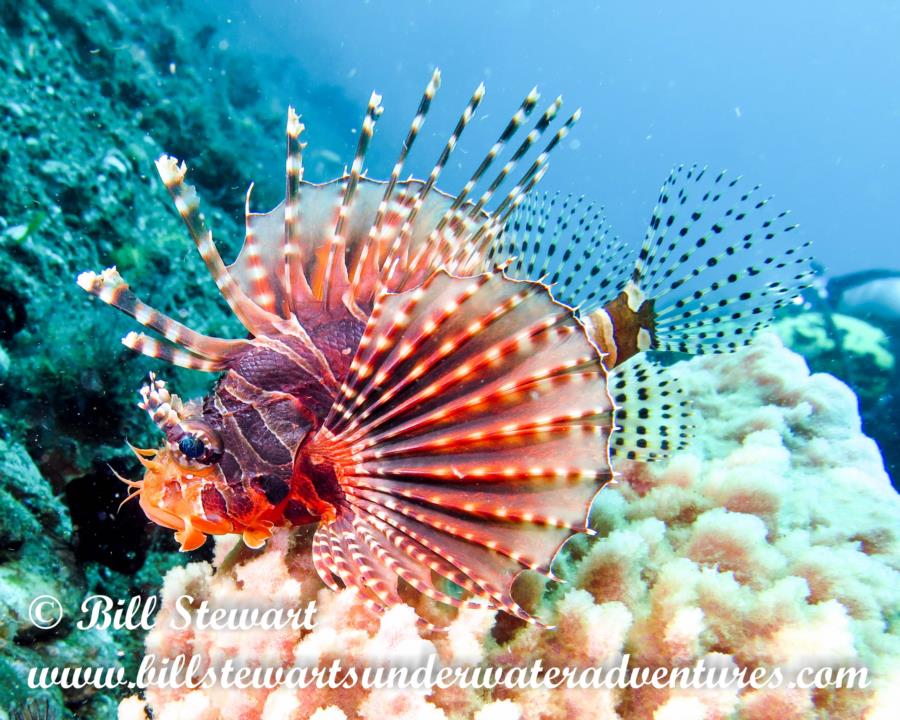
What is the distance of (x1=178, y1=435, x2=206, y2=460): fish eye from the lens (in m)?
2.46

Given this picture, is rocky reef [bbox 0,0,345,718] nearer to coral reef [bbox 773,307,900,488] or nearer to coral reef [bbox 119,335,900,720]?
coral reef [bbox 119,335,900,720]

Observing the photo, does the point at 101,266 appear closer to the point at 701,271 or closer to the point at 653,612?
the point at 701,271

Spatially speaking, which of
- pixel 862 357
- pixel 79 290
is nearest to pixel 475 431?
pixel 79 290

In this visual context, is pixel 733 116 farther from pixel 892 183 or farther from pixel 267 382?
pixel 267 382

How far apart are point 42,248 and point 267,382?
14.6 ft

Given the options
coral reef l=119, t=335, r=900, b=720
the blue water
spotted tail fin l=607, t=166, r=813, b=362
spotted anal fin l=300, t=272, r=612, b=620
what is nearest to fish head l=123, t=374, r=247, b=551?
coral reef l=119, t=335, r=900, b=720

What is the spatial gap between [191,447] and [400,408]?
2.96 feet

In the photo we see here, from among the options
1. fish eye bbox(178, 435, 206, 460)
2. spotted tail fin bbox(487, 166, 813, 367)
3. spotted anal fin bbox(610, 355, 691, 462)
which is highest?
spotted tail fin bbox(487, 166, 813, 367)

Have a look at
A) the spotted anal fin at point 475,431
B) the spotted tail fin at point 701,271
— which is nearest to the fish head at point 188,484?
the spotted anal fin at point 475,431

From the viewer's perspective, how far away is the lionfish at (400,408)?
2.35 meters

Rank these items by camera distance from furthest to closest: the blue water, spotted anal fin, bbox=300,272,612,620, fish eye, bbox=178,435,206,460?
the blue water → fish eye, bbox=178,435,206,460 → spotted anal fin, bbox=300,272,612,620

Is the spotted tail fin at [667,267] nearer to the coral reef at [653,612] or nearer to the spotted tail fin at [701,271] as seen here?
the spotted tail fin at [701,271]

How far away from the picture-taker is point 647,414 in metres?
3.28

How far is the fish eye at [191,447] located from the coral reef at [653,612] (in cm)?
54
